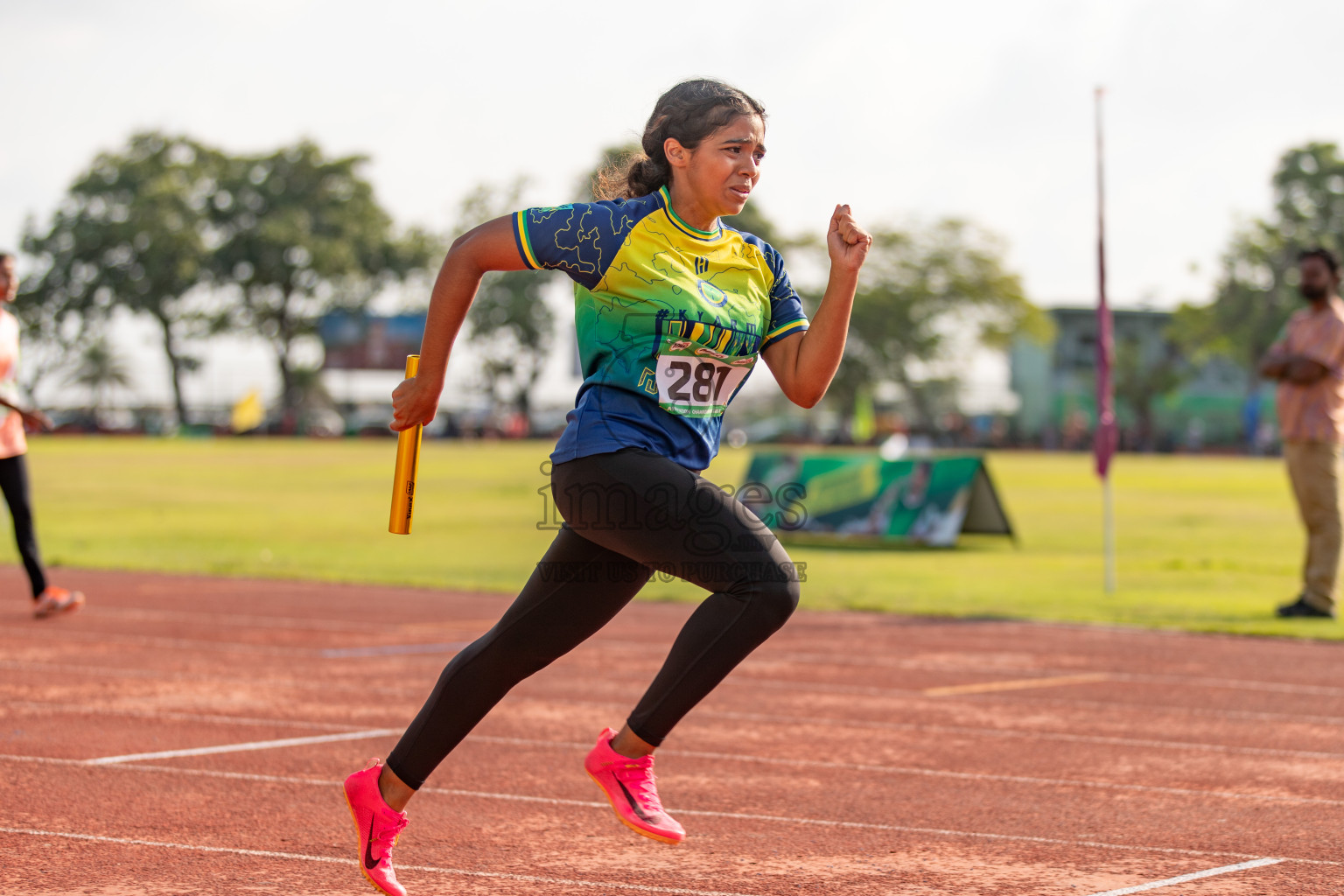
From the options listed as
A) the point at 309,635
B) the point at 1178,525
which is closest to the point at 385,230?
the point at 1178,525

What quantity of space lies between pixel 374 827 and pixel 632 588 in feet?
2.79

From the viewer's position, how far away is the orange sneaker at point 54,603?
934cm

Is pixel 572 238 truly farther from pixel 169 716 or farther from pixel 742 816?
pixel 169 716

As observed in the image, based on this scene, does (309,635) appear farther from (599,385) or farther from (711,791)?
(599,385)

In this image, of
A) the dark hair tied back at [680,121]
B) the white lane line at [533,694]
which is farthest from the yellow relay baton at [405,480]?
the white lane line at [533,694]

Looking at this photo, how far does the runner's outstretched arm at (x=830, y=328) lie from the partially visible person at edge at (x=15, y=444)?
648cm

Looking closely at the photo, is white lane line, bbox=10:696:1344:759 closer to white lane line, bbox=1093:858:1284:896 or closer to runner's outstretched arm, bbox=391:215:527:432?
white lane line, bbox=1093:858:1284:896

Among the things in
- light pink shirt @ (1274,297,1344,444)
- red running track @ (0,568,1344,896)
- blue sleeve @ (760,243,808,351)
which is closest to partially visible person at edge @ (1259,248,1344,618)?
light pink shirt @ (1274,297,1344,444)

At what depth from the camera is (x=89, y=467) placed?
116 ft

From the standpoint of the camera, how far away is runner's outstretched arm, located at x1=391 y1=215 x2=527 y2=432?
11.7 feet

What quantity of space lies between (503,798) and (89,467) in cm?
3326

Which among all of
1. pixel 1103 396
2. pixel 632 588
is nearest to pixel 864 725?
pixel 632 588

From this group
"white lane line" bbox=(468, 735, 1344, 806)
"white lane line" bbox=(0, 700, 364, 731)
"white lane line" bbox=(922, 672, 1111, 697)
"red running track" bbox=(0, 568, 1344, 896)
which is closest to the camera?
"red running track" bbox=(0, 568, 1344, 896)

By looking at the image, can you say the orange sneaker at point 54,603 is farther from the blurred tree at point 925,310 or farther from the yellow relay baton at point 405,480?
the blurred tree at point 925,310
